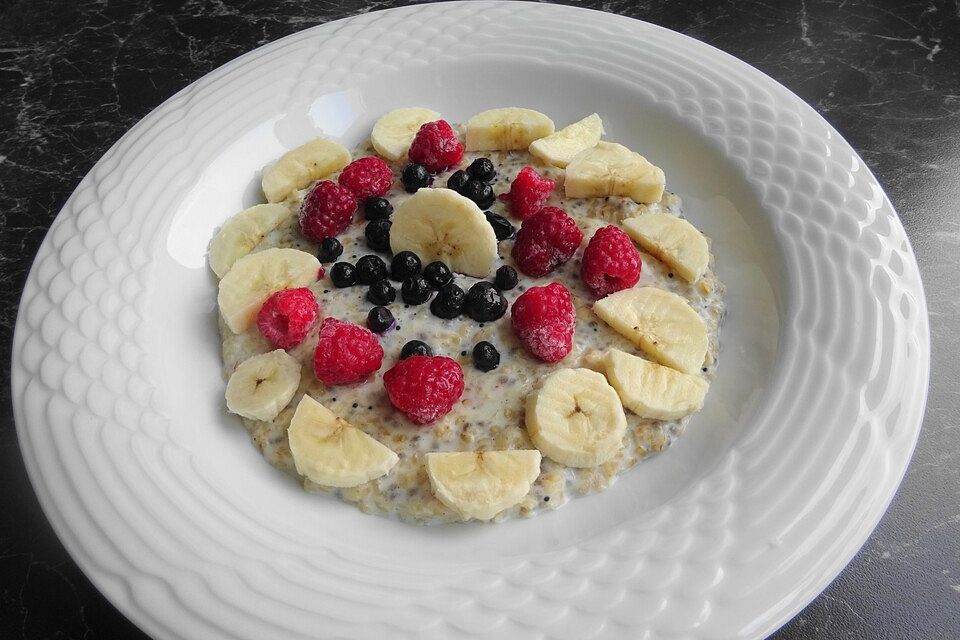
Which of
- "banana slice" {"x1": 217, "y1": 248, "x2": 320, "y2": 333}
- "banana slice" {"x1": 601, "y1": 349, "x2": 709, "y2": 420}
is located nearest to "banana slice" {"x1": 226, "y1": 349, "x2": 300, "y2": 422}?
"banana slice" {"x1": 217, "y1": 248, "x2": 320, "y2": 333}

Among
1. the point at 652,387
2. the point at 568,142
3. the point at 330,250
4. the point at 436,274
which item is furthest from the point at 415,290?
the point at 568,142

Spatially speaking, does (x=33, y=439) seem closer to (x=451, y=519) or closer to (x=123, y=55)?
A: (x=451, y=519)

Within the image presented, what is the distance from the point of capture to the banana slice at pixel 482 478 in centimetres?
150

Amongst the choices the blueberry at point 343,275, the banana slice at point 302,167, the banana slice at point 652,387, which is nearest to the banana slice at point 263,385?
the blueberry at point 343,275

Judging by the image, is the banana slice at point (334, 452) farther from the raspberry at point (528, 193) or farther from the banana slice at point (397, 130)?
the banana slice at point (397, 130)

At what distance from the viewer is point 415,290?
1867 millimetres

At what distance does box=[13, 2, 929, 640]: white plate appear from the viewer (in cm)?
132

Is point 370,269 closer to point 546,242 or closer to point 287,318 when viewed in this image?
point 287,318

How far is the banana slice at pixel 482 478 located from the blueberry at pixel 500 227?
0.70 metres

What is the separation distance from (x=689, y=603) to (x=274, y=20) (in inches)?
110

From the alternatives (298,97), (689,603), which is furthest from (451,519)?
(298,97)

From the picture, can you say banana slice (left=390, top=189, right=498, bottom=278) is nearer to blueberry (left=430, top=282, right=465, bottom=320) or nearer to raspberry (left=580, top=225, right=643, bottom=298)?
blueberry (left=430, top=282, right=465, bottom=320)

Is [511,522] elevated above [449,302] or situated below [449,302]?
below

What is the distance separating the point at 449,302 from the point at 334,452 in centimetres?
48
